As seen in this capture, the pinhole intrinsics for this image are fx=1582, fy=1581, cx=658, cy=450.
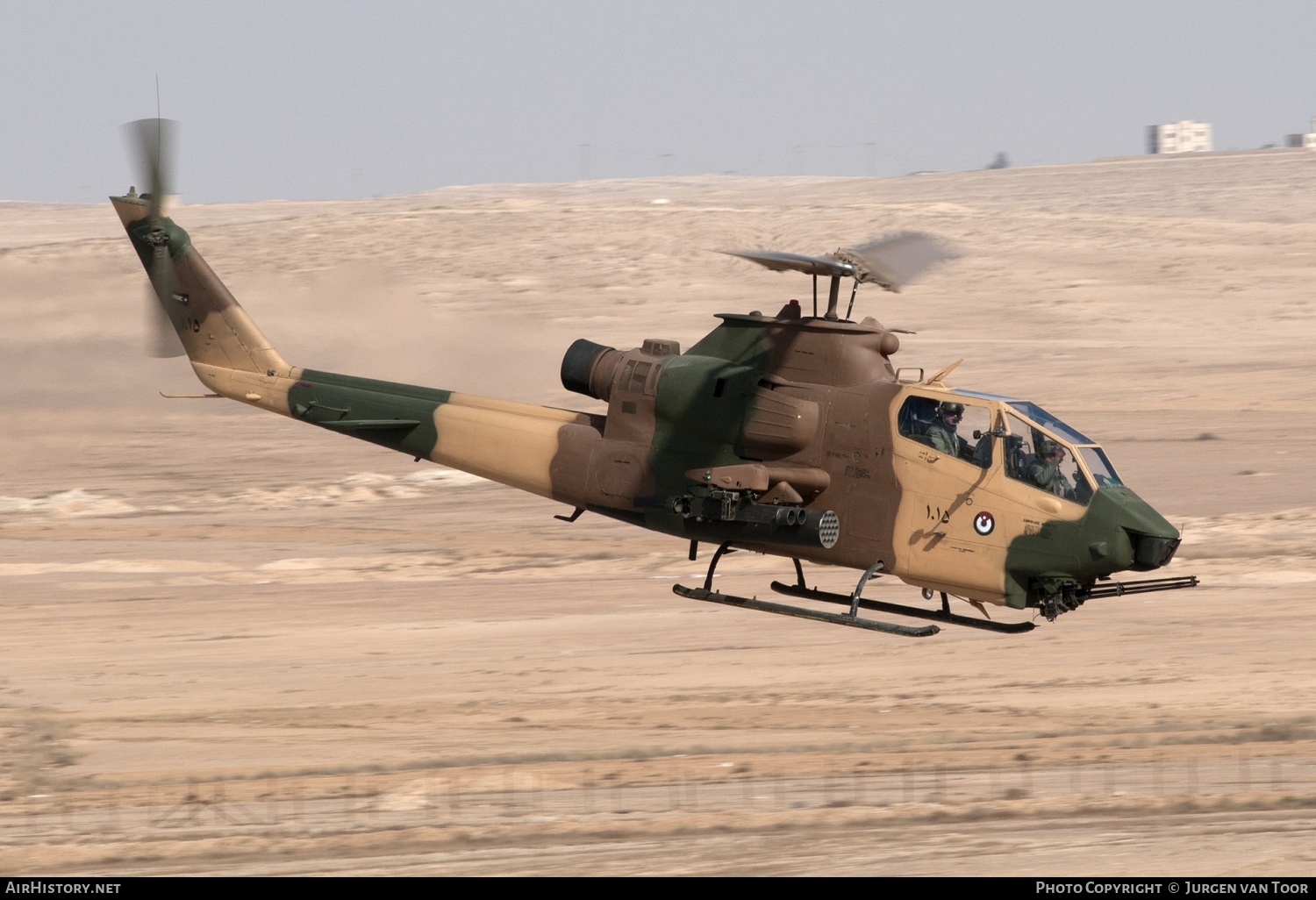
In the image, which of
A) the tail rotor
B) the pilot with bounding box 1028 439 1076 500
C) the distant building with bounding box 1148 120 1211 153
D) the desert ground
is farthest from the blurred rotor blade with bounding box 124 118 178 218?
the distant building with bounding box 1148 120 1211 153

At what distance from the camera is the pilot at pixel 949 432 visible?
505 inches

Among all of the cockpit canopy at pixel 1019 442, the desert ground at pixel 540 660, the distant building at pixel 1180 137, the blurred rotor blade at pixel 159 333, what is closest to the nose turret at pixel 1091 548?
the cockpit canopy at pixel 1019 442

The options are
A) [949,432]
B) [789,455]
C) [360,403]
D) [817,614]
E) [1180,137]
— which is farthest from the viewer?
[1180,137]

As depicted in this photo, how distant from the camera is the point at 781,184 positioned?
131m

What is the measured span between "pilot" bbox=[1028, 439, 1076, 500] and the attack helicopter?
1 centimetres

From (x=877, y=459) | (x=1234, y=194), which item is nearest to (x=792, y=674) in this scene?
(x=877, y=459)

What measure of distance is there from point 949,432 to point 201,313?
8313 millimetres

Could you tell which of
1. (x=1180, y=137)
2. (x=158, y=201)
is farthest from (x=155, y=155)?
(x=1180, y=137)

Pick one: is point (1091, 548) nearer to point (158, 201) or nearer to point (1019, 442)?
point (1019, 442)

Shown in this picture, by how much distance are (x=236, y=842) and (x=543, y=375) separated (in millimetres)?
22090

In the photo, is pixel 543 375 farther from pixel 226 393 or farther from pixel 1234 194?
pixel 1234 194

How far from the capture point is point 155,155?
1644 centimetres

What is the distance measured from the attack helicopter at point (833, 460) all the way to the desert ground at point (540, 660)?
1803 mm

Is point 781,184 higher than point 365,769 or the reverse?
higher
